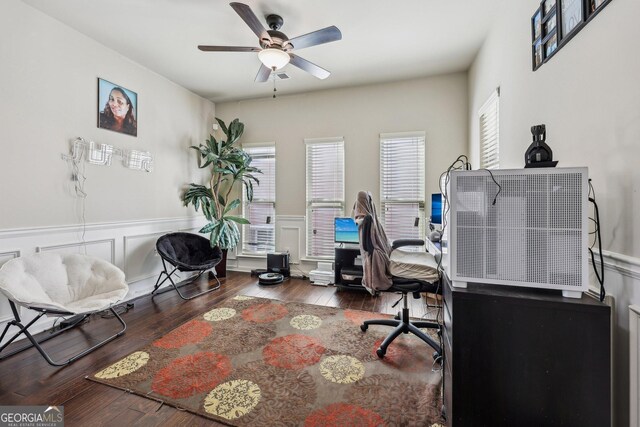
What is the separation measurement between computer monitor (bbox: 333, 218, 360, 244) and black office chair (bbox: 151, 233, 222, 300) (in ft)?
5.50

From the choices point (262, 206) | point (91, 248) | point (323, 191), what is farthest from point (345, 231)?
point (91, 248)

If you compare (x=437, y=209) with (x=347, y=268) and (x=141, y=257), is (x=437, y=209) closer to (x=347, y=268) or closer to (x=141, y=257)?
(x=347, y=268)

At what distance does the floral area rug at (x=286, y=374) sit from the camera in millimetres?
1501

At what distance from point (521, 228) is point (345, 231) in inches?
108

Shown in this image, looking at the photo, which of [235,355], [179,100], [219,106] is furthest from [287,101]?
[235,355]

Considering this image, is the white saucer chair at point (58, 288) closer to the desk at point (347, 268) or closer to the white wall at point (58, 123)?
the white wall at point (58, 123)

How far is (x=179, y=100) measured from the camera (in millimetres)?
4020

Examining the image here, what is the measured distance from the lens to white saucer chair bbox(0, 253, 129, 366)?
189 cm

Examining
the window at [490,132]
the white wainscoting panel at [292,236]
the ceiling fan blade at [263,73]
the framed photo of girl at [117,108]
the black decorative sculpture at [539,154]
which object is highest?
the ceiling fan blade at [263,73]

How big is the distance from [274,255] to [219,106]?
2833 millimetres

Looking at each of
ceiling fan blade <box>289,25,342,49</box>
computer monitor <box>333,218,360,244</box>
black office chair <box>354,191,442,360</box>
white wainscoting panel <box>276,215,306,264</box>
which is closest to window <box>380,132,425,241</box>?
computer monitor <box>333,218,360,244</box>

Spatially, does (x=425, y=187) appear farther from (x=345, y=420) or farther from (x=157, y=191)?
(x=157, y=191)

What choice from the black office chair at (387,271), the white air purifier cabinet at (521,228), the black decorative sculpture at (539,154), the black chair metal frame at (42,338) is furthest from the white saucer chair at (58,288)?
the black decorative sculpture at (539,154)
